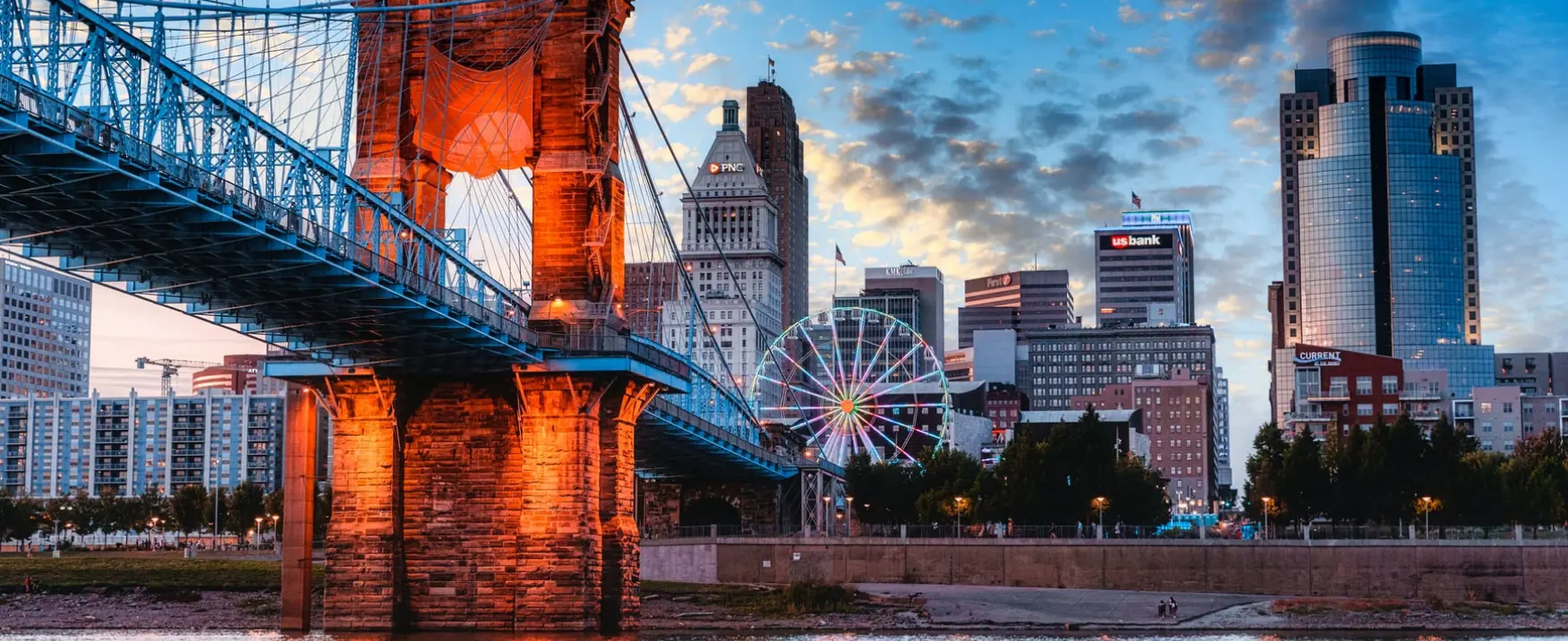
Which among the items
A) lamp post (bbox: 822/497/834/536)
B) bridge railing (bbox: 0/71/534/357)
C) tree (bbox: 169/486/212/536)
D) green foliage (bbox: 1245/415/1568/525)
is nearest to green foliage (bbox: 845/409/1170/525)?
lamp post (bbox: 822/497/834/536)

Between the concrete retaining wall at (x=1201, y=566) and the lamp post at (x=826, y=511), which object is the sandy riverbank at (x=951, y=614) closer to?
the concrete retaining wall at (x=1201, y=566)

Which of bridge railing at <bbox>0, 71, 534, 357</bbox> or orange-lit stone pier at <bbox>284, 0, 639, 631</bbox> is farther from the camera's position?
orange-lit stone pier at <bbox>284, 0, 639, 631</bbox>

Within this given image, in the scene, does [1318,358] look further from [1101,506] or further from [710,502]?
[1101,506]

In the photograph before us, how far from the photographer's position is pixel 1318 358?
634 ft

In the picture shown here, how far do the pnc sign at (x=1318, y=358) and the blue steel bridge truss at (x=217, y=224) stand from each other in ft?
429

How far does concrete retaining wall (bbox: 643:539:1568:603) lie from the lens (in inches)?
3600

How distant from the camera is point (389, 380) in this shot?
6969 cm

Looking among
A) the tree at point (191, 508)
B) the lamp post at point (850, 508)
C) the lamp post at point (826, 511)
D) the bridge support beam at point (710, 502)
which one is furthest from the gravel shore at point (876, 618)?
the tree at point (191, 508)

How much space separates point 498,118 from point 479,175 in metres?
3.42

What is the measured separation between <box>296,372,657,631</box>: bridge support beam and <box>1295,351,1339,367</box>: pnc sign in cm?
13431

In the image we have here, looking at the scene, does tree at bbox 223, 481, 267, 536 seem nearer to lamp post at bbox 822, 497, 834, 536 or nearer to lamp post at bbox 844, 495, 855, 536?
lamp post at bbox 844, 495, 855, 536

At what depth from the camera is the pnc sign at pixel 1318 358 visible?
192125 millimetres

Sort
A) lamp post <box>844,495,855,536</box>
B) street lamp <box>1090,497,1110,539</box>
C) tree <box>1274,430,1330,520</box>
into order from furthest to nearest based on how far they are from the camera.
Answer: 1. lamp post <box>844,495,855,536</box>
2. street lamp <box>1090,497,1110,539</box>
3. tree <box>1274,430,1330,520</box>

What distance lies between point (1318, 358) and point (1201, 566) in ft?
342
